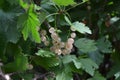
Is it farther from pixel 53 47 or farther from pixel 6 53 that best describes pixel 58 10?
pixel 6 53

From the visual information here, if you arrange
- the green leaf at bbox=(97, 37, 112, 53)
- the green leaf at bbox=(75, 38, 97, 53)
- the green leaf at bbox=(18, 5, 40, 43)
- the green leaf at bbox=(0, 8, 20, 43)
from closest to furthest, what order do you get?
the green leaf at bbox=(18, 5, 40, 43) < the green leaf at bbox=(0, 8, 20, 43) < the green leaf at bbox=(75, 38, 97, 53) < the green leaf at bbox=(97, 37, 112, 53)

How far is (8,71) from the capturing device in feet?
3.24

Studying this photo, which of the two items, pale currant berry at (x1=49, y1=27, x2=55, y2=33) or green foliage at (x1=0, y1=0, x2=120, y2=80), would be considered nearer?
green foliage at (x1=0, y1=0, x2=120, y2=80)

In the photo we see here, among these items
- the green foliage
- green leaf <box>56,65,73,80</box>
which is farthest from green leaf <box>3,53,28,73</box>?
green leaf <box>56,65,73,80</box>

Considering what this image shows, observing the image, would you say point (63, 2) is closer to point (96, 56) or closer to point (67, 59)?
point (67, 59)

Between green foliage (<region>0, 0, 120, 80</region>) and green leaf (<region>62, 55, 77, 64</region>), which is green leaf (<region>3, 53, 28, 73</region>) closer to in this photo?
green foliage (<region>0, 0, 120, 80</region>)

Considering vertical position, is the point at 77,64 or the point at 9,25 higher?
the point at 9,25

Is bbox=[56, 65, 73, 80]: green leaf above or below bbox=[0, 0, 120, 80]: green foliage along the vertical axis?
below

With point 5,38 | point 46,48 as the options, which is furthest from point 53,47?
point 5,38

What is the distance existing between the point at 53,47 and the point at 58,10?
106 mm

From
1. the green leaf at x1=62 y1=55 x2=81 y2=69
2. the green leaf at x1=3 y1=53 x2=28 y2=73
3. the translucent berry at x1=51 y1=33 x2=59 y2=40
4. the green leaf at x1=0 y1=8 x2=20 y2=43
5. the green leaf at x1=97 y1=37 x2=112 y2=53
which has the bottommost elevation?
the green leaf at x1=62 y1=55 x2=81 y2=69

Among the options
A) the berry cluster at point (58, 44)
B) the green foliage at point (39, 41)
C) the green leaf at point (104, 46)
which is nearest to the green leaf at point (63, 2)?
the green foliage at point (39, 41)

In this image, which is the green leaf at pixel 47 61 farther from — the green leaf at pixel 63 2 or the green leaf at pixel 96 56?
the green leaf at pixel 96 56

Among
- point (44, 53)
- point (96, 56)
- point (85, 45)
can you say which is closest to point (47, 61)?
point (44, 53)
